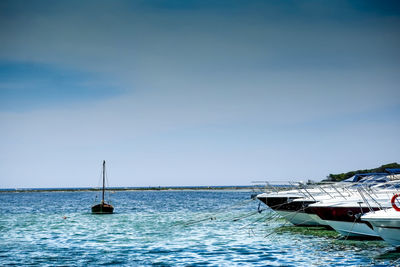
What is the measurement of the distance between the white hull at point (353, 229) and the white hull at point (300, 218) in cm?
614

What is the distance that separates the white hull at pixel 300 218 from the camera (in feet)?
88.8

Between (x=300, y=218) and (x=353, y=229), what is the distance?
7.37 m

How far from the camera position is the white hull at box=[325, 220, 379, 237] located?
20.0 m

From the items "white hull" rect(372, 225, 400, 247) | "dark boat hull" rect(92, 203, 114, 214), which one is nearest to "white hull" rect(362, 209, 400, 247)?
"white hull" rect(372, 225, 400, 247)

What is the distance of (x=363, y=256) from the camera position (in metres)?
17.3

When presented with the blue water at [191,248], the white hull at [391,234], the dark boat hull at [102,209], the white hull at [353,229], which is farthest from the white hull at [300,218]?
the dark boat hull at [102,209]

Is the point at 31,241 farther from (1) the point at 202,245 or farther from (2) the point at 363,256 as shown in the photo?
(2) the point at 363,256

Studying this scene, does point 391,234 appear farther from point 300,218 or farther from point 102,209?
point 102,209

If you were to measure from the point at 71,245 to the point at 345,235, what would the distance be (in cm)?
1401

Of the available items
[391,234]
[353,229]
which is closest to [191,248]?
[353,229]

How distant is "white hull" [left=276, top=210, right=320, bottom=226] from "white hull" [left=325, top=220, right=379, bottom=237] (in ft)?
20.1

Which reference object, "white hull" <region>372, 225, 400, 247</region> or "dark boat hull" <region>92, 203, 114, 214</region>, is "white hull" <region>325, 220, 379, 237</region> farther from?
"dark boat hull" <region>92, 203, 114, 214</region>

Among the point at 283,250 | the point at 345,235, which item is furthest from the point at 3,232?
the point at 345,235

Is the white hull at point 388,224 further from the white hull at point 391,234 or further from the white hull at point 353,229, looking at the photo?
the white hull at point 353,229
